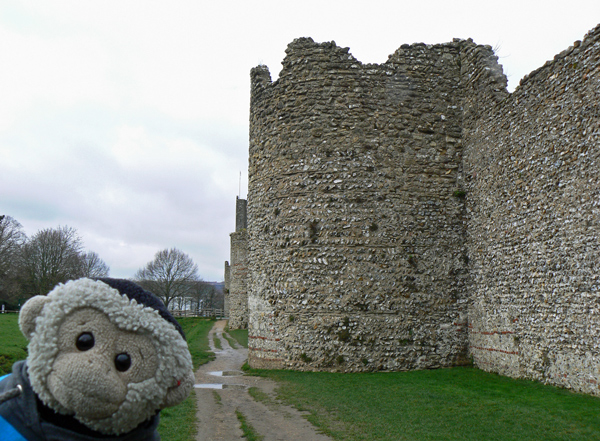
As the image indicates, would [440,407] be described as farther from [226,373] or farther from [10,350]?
[10,350]

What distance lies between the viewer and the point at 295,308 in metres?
12.7

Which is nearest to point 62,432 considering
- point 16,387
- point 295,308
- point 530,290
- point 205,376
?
point 16,387

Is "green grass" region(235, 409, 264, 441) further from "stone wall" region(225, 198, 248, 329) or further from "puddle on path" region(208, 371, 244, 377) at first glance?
"stone wall" region(225, 198, 248, 329)

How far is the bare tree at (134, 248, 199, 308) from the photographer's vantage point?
187 ft

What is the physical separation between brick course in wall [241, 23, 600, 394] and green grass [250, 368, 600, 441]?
108 centimetres

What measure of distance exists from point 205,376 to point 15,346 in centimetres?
484

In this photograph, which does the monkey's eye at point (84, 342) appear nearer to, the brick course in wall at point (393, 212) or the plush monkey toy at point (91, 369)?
the plush monkey toy at point (91, 369)

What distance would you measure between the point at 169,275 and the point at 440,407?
53.5 meters

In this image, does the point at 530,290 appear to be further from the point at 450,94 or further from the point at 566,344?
the point at 450,94

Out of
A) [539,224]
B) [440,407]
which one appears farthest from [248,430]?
[539,224]

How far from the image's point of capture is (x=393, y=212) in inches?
498

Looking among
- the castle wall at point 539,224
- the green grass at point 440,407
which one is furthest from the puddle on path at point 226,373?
the castle wall at point 539,224

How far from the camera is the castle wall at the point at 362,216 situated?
1227cm

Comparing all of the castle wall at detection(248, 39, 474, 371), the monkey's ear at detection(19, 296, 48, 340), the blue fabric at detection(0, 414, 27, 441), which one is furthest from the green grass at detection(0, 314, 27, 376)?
the blue fabric at detection(0, 414, 27, 441)
